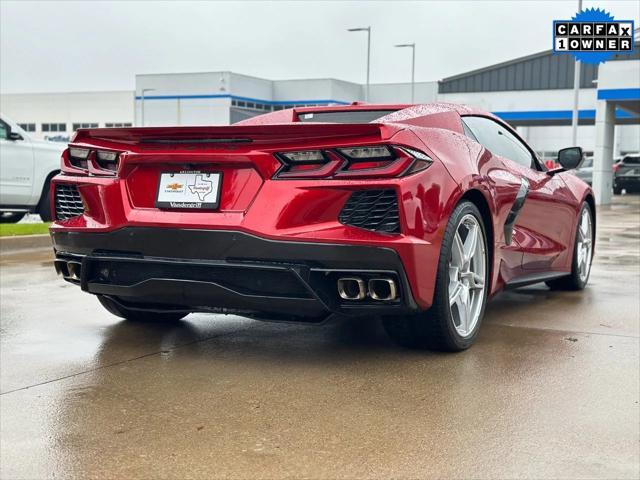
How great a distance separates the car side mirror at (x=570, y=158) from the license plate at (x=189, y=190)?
328 centimetres

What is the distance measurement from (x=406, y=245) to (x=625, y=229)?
11.9m

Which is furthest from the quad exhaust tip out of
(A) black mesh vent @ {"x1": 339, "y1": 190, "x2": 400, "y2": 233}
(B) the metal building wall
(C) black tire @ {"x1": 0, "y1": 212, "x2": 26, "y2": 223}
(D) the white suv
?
(B) the metal building wall

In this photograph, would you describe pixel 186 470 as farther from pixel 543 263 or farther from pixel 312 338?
pixel 543 263

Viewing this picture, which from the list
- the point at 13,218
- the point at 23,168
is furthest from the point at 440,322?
the point at 13,218

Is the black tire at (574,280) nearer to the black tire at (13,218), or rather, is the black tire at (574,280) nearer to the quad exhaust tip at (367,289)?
the quad exhaust tip at (367,289)

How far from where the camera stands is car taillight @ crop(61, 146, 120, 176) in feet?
13.6

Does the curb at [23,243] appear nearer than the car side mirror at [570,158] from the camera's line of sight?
No

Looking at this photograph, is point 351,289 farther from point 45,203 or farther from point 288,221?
point 45,203

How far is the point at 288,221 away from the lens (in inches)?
144

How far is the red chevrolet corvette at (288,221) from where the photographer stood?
3656mm

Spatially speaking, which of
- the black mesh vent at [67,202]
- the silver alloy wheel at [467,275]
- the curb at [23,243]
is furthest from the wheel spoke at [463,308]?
the curb at [23,243]

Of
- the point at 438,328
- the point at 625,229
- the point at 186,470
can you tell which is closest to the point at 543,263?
the point at 438,328

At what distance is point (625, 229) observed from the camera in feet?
47.6

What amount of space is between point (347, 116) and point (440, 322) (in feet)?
5.02
